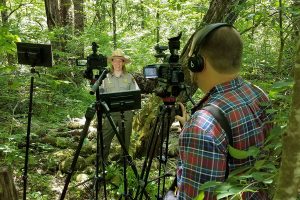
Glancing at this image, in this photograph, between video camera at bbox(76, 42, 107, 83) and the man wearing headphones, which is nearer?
the man wearing headphones

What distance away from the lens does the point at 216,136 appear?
4.12 ft

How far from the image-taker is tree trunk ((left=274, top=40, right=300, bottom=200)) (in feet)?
2.39

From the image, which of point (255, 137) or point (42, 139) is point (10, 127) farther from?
point (255, 137)

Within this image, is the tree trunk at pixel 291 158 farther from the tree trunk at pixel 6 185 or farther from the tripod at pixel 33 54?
the tripod at pixel 33 54

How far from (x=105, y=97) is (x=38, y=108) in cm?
359

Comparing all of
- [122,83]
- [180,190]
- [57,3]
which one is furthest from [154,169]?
[57,3]

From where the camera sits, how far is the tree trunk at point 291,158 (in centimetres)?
73

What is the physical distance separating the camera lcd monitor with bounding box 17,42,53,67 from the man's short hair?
2.03 metres

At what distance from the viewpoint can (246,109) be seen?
1.41 meters

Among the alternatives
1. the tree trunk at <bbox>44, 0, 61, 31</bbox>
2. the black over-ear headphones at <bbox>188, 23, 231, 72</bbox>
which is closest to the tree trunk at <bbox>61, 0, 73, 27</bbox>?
the tree trunk at <bbox>44, 0, 61, 31</bbox>

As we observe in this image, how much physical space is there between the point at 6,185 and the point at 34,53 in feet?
3.93

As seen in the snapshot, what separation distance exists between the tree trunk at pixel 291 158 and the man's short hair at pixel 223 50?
2.15 feet

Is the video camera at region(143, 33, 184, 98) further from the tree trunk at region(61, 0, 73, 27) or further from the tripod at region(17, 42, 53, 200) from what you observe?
the tree trunk at region(61, 0, 73, 27)

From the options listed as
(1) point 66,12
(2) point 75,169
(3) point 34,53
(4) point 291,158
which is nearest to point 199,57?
(4) point 291,158
